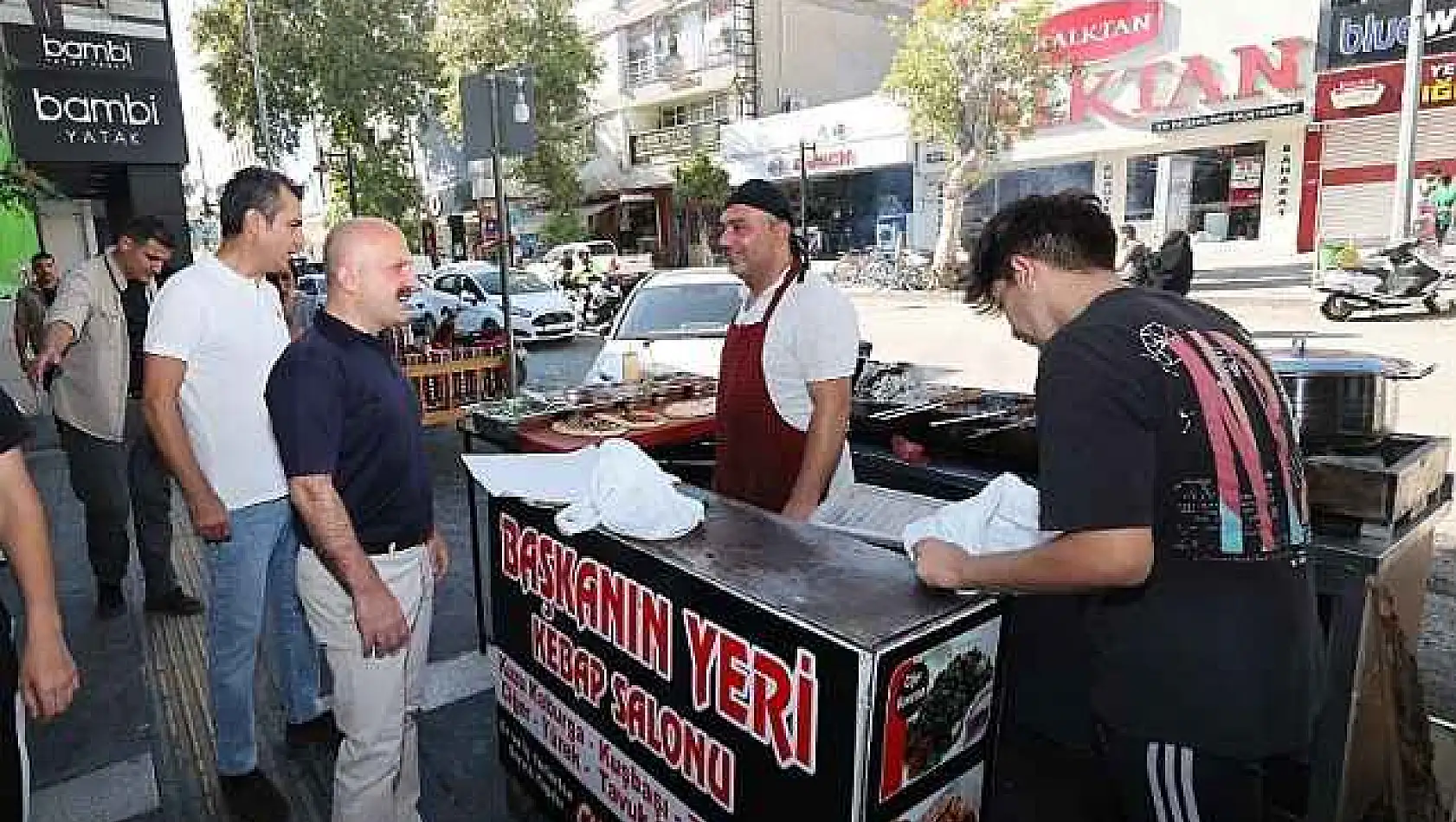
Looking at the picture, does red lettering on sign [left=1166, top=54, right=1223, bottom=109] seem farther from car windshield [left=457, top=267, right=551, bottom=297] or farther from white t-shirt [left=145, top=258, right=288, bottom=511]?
white t-shirt [left=145, top=258, right=288, bottom=511]

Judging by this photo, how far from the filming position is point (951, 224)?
2111 cm

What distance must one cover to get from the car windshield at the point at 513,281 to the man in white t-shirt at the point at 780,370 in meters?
13.0

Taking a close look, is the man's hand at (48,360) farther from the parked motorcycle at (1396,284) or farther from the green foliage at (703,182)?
the green foliage at (703,182)

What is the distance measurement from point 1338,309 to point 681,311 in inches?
418

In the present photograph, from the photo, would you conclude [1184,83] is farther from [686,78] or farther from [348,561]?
[348,561]

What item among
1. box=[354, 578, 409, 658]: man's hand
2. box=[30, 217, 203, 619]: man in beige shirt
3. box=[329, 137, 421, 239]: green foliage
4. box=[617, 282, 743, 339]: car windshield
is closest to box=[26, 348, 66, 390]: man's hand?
box=[30, 217, 203, 619]: man in beige shirt

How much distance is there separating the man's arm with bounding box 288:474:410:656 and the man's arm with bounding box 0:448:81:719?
50 cm

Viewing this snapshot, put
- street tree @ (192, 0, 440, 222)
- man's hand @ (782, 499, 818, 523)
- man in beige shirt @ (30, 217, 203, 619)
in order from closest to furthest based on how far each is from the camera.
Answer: man's hand @ (782, 499, 818, 523)
man in beige shirt @ (30, 217, 203, 619)
street tree @ (192, 0, 440, 222)

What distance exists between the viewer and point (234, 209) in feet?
9.37

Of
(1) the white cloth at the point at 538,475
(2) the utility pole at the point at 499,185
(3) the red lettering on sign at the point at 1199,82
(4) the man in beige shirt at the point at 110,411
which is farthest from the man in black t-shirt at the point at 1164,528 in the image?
(3) the red lettering on sign at the point at 1199,82

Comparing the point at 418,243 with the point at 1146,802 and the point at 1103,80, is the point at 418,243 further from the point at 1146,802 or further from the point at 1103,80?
the point at 1146,802

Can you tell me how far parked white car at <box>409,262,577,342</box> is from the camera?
1476 centimetres

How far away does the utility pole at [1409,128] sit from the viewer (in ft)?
47.0

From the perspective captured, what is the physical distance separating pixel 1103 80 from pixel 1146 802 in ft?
72.7
